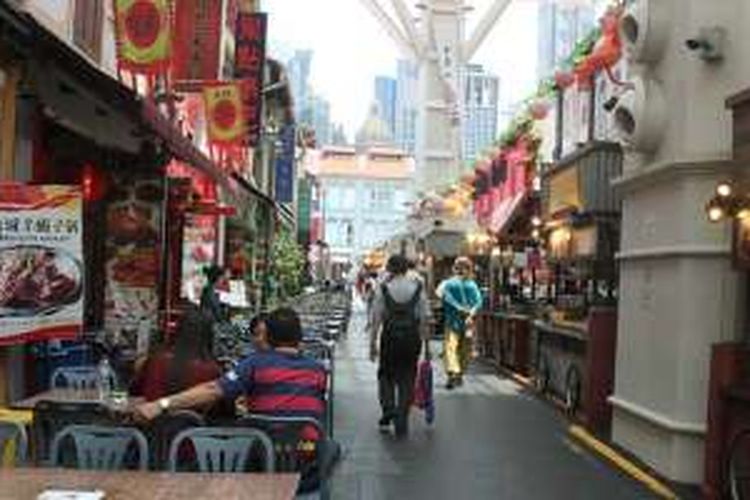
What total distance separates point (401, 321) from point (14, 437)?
8.14m

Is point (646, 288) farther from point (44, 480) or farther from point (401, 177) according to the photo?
point (401, 177)

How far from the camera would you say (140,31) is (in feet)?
56.3

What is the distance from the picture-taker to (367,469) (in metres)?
12.8

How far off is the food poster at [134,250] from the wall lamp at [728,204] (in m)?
7.83

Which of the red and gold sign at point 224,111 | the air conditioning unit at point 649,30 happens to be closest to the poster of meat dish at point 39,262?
the air conditioning unit at point 649,30

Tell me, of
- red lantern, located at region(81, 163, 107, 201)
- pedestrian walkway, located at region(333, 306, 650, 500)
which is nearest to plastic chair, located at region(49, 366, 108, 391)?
pedestrian walkway, located at region(333, 306, 650, 500)

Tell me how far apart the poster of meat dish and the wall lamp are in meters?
4.78

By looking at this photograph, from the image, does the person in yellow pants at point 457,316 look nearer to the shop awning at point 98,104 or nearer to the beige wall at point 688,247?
the shop awning at point 98,104

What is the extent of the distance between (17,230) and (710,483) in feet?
18.0

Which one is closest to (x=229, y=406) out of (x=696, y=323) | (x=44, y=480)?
(x=44, y=480)

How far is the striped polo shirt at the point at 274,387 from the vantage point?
8.01 meters

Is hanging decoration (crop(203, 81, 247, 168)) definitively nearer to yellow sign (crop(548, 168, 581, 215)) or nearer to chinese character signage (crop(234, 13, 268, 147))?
yellow sign (crop(548, 168, 581, 215))

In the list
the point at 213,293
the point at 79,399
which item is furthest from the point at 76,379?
the point at 213,293

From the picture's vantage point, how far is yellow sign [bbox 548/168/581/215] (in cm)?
1814
